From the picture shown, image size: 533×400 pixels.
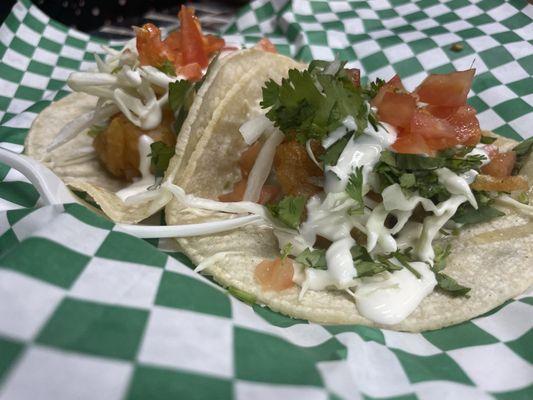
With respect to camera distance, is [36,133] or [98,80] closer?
[98,80]

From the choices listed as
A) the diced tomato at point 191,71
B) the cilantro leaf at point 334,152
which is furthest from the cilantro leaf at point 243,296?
the diced tomato at point 191,71

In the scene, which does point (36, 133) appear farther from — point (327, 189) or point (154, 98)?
point (327, 189)

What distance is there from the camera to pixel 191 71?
268cm

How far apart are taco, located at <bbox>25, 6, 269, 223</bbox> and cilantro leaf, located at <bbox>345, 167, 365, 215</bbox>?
25.8 inches

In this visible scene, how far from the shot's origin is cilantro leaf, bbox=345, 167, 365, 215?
198 centimetres

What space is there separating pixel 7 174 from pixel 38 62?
5.19 feet

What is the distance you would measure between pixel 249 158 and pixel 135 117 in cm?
61

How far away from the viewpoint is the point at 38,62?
381 centimetres

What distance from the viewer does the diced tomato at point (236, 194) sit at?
2.33 meters

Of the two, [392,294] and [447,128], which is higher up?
[447,128]

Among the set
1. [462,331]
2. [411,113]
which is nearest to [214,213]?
[411,113]

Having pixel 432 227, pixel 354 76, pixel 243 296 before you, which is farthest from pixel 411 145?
pixel 243 296

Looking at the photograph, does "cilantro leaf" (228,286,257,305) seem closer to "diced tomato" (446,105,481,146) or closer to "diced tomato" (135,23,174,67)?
"diced tomato" (446,105,481,146)

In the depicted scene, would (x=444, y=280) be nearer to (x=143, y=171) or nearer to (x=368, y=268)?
(x=368, y=268)
